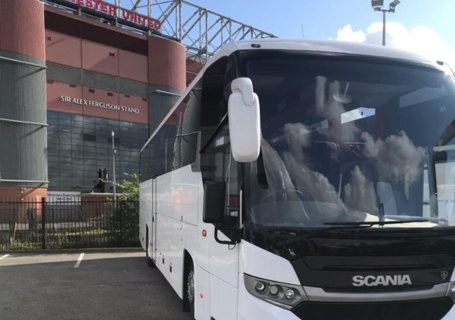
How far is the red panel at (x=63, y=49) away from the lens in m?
48.1

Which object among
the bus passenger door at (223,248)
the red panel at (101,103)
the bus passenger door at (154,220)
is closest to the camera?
the bus passenger door at (223,248)

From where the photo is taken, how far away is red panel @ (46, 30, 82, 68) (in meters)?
48.1

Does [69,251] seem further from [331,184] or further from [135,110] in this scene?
[135,110]

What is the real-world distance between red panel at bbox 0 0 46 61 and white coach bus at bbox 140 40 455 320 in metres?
38.5

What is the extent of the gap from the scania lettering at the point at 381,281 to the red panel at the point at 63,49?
1902 inches

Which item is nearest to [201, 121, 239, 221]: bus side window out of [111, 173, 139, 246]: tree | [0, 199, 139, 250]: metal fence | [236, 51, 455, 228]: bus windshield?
[236, 51, 455, 228]: bus windshield

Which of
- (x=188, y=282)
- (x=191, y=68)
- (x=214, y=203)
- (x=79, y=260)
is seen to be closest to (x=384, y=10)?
(x=79, y=260)

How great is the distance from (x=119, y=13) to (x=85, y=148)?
16.1 metres

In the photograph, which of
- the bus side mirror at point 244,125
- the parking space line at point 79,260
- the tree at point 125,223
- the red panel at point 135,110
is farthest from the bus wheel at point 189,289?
the red panel at point 135,110

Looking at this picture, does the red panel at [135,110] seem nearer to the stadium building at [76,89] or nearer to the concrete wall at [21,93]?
the stadium building at [76,89]

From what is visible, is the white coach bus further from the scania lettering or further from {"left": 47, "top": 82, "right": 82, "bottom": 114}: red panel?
{"left": 47, "top": 82, "right": 82, "bottom": 114}: red panel

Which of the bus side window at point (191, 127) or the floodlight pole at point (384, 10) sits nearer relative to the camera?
the bus side window at point (191, 127)

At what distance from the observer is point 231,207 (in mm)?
4449

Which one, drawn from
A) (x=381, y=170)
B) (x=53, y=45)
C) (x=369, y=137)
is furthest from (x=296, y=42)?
(x=53, y=45)
